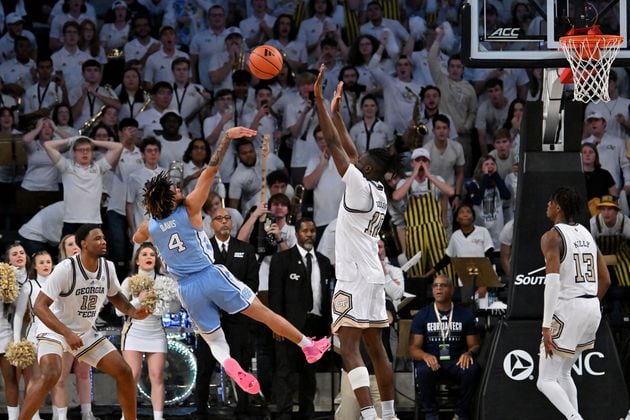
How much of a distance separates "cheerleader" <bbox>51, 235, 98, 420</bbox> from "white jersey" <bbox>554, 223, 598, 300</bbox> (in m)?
5.02

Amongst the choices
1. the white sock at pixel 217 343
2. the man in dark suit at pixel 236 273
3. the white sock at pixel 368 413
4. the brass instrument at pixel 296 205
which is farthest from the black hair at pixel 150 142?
the white sock at pixel 368 413

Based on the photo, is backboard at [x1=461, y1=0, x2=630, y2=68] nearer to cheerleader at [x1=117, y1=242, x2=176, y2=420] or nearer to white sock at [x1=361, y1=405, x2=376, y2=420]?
white sock at [x1=361, y1=405, x2=376, y2=420]

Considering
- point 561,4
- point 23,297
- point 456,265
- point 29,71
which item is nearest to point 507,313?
point 456,265

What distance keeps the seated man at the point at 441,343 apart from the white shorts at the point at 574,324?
6.13ft

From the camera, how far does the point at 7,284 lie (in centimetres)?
1336

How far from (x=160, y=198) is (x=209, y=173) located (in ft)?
1.65

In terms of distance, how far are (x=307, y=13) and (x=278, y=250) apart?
5179 millimetres

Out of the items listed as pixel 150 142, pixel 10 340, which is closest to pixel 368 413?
pixel 10 340

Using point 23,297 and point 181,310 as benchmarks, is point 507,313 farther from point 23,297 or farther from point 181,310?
point 23,297

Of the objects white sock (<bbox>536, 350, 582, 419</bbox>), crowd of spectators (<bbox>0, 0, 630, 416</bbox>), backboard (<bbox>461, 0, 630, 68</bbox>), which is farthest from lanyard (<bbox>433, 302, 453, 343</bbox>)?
backboard (<bbox>461, 0, 630, 68</bbox>)

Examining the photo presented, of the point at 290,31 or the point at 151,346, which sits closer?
the point at 151,346

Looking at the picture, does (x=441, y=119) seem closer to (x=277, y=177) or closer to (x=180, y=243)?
(x=277, y=177)

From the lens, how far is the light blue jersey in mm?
10672

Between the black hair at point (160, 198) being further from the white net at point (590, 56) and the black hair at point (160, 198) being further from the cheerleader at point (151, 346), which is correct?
the white net at point (590, 56)
